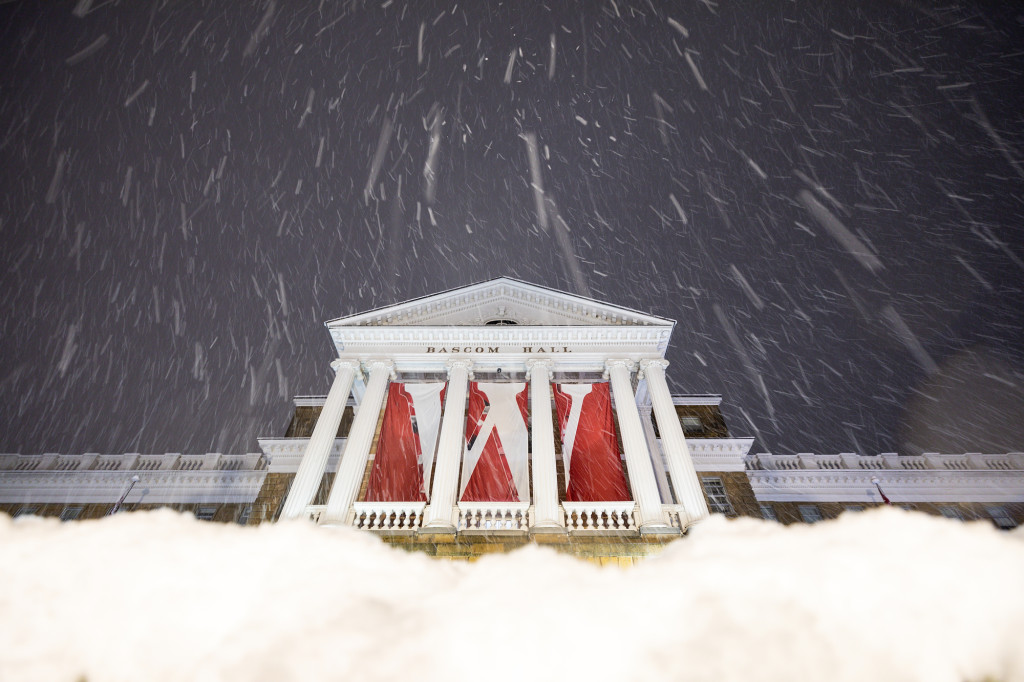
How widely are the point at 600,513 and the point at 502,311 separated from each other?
11.6 metres

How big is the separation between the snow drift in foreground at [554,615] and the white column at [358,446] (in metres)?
9.79

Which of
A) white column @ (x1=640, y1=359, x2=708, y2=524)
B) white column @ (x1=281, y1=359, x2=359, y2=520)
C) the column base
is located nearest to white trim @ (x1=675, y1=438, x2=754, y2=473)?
white column @ (x1=640, y1=359, x2=708, y2=524)

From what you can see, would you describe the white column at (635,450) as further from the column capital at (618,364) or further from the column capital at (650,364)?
the column capital at (650,364)

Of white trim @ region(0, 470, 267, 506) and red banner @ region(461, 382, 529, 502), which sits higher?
white trim @ region(0, 470, 267, 506)

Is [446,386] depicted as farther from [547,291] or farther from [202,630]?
[202,630]

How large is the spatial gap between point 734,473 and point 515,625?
21.7 m

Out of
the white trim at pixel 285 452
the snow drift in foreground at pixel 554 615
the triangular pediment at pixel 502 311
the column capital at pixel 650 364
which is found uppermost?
the triangular pediment at pixel 502 311

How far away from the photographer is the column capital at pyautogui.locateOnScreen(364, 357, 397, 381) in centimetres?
2189

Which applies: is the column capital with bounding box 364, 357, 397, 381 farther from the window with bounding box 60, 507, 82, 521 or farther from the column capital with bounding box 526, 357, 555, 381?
the window with bounding box 60, 507, 82, 521

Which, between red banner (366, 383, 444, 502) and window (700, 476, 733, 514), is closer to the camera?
red banner (366, 383, 444, 502)

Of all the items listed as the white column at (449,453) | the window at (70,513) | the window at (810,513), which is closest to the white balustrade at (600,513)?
the white column at (449,453)

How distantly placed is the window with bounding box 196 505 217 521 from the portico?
9831mm

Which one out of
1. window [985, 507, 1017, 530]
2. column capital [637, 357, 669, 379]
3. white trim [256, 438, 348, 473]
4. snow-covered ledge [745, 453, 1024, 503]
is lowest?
window [985, 507, 1017, 530]

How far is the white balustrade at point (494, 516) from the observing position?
1574 centimetres
